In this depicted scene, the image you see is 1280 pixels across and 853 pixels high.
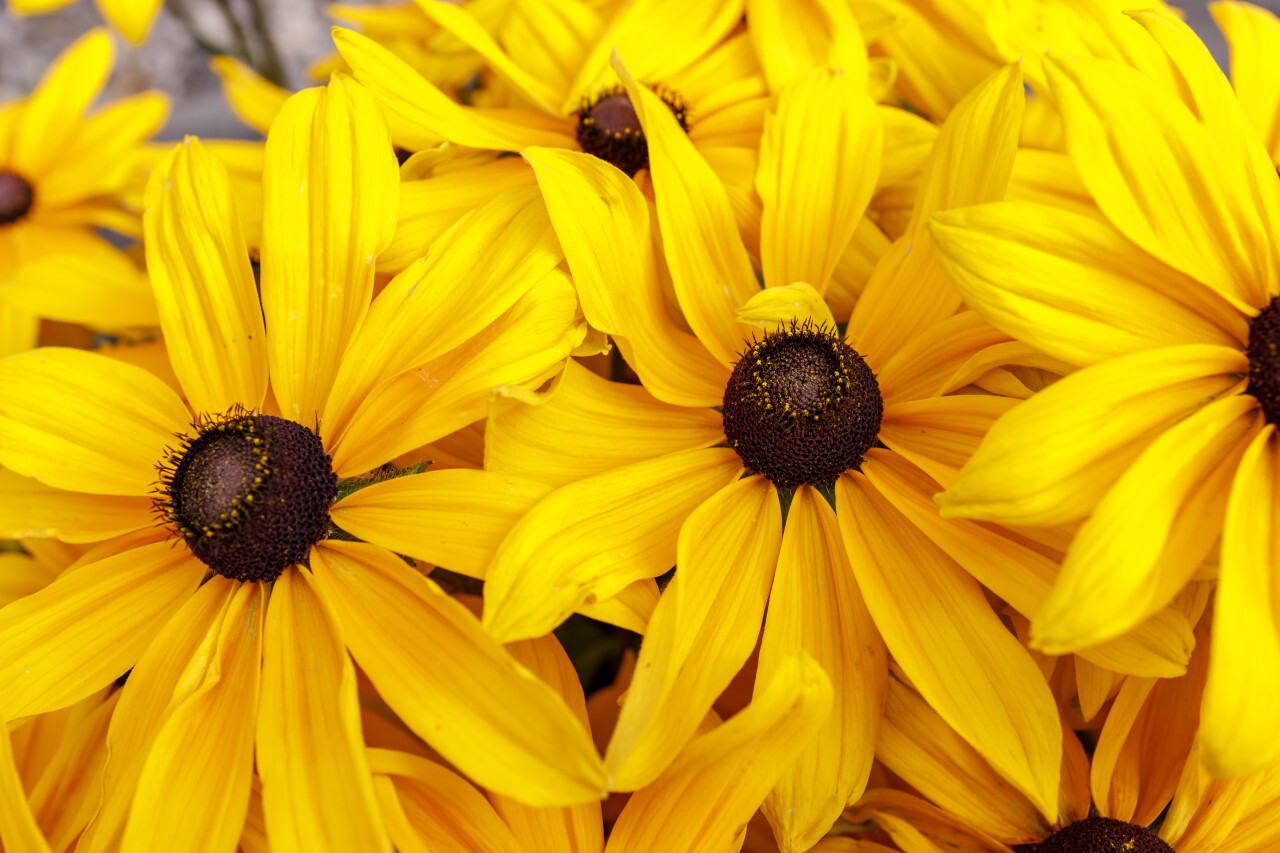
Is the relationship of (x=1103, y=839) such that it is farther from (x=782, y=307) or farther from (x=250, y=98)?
(x=250, y=98)

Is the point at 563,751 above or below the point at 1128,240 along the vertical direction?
below

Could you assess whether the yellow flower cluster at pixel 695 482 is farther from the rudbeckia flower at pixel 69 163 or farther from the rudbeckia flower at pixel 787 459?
the rudbeckia flower at pixel 69 163

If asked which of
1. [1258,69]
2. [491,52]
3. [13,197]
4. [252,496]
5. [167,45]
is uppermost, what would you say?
[167,45]

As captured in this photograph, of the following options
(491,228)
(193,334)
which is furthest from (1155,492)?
(193,334)

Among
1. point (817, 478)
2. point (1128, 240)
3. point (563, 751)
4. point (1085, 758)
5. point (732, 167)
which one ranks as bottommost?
point (563, 751)

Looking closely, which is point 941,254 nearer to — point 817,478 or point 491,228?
point 817,478

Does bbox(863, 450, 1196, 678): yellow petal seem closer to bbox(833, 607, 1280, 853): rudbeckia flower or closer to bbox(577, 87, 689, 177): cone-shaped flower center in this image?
bbox(833, 607, 1280, 853): rudbeckia flower

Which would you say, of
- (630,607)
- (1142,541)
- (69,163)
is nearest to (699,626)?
(630,607)
